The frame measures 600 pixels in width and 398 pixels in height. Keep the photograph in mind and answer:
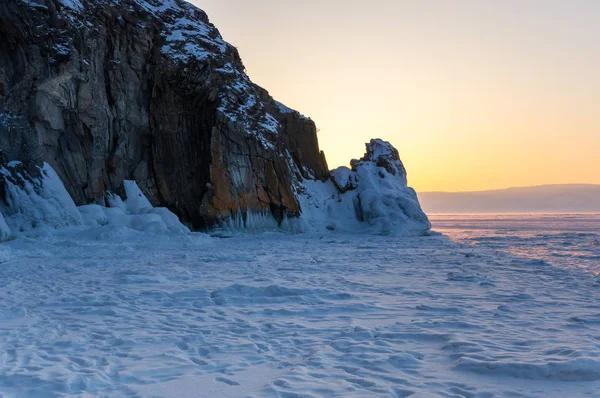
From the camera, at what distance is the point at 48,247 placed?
51.5ft

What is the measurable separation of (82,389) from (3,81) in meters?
21.7

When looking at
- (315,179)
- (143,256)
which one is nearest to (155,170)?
(315,179)

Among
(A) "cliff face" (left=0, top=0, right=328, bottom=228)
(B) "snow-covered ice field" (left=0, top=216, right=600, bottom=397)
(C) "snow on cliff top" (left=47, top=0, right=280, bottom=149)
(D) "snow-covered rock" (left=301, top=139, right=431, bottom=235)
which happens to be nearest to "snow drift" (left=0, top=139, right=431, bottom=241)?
(D) "snow-covered rock" (left=301, top=139, right=431, bottom=235)

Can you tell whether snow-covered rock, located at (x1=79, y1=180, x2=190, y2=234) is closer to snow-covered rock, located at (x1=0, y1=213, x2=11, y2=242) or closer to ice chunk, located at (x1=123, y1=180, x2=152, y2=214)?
ice chunk, located at (x1=123, y1=180, x2=152, y2=214)

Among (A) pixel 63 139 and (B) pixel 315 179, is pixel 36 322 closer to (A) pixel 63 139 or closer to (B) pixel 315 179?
(A) pixel 63 139

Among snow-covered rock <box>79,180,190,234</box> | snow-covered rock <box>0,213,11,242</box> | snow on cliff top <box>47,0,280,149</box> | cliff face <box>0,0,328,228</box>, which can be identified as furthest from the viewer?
snow on cliff top <box>47,0,280,149</box>

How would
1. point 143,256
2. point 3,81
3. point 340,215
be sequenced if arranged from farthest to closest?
point 340,215 < point 3,81 < point 143,256

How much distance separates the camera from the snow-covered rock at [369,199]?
30719 millimetres

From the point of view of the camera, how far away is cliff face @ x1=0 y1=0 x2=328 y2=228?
22016 mm

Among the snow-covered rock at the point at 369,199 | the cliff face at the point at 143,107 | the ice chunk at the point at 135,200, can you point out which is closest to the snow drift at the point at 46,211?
the cliff face at the point at 143,107

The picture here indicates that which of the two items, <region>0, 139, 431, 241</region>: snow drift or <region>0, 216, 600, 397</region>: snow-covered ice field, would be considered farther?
<region>0, 139, 431, 241</region>: snow drift

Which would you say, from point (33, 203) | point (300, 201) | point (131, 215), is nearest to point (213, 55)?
point (300, 201)

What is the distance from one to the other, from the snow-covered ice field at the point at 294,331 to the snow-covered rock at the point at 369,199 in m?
18.4

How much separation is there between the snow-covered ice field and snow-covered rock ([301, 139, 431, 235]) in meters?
18.4
